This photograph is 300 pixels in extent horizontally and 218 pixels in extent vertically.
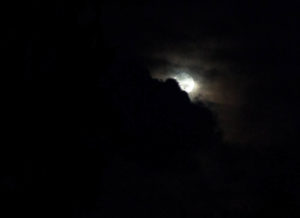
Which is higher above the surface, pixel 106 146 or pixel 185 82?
pixel 185 82

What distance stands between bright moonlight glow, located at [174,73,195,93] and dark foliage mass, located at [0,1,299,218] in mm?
1267

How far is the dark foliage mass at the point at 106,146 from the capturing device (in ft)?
27.9

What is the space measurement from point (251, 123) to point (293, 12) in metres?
9.65

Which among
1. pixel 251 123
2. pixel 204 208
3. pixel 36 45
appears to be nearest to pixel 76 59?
pixel 36 45

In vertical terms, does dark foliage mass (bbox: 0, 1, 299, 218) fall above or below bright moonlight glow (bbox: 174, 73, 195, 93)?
below

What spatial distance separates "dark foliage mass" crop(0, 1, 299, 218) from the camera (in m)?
8.51

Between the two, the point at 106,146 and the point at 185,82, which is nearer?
the point at 106,146

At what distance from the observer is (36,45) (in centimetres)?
827

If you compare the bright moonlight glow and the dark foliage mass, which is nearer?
the dark foliage mass

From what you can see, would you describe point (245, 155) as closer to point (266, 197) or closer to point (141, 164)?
point (266, 197)

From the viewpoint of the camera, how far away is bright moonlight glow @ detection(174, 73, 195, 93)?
15.5m

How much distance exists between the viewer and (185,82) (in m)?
15.8

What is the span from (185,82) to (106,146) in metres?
4.67

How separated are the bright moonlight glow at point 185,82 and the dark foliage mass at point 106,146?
4.16 feet
